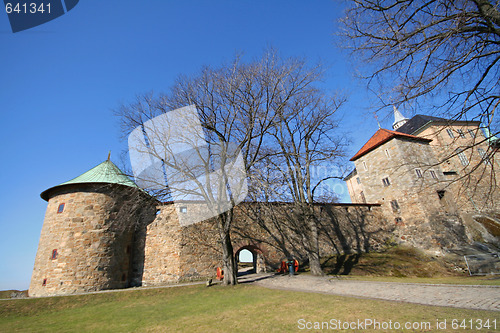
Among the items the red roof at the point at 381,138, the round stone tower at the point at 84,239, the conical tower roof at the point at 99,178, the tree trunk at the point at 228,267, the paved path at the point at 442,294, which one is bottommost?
the paved path at the point at 442,294

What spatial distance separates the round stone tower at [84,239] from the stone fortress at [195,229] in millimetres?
48

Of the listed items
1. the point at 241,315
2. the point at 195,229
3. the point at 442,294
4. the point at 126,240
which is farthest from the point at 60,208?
the point at 442,294

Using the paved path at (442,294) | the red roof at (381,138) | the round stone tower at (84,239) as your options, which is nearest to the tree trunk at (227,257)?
the paved path at (442,294)

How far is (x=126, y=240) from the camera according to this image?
13273 mm

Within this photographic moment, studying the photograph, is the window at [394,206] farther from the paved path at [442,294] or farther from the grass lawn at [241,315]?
the grass lawn at [241,315]

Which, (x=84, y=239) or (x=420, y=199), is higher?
(x=420, y=199)

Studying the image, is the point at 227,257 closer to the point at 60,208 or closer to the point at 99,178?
the point at 99,178

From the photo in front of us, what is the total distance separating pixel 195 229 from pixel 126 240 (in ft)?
13.2

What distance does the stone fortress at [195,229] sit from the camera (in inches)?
464

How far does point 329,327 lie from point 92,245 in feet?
41.8

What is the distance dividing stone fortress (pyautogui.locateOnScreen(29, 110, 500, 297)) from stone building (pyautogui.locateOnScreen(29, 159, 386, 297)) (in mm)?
51

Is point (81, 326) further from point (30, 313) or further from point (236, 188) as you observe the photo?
point (236, 188)

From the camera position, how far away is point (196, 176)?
394 inches

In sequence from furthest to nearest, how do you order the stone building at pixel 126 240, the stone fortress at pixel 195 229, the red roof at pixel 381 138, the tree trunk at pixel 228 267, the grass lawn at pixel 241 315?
the red roof at pixel 381 138 → the stone fortress at pixel 195 229 → the stone building at pixel 126 240 → the tree trunk at pixel 228 267 → the grass lawn at pixel 241 315
